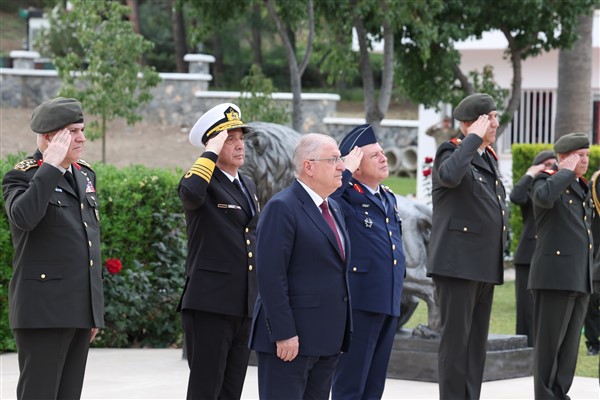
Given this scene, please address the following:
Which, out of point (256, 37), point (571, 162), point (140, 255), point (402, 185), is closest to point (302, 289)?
point (571, 162)

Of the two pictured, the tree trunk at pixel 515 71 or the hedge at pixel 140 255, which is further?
the tree trunk at pixel 515 71

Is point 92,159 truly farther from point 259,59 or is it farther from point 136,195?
point 136,195

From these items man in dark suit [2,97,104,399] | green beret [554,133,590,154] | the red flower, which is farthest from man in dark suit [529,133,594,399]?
the red flower

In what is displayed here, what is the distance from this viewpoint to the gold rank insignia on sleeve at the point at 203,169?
228 inches

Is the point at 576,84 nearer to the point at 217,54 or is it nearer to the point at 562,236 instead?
the point at 562,236

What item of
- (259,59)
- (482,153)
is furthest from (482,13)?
(259,59)

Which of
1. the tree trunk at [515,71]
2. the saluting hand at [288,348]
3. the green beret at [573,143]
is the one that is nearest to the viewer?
the saluting hand at [288,348]

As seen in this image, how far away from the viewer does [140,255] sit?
10.5m

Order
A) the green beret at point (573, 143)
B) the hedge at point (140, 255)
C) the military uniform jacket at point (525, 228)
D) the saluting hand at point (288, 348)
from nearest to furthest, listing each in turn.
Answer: the saluting hand at point (288, 348), the green beret at point (573, 143), the hedge at point (140, 255), the military uniform jacket at point (525, 228)

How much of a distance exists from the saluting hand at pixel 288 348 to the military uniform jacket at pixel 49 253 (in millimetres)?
952

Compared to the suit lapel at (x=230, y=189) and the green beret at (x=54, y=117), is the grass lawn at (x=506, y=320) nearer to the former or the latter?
the suit lapel at (x=230, y=189)

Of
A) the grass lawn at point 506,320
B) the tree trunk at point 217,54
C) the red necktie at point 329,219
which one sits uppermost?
the tree trunk at point 217,54

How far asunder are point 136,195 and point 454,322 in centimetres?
405

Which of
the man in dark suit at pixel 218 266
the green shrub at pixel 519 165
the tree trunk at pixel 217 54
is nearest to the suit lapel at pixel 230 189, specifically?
the man in dark suit at pixel 218 266
